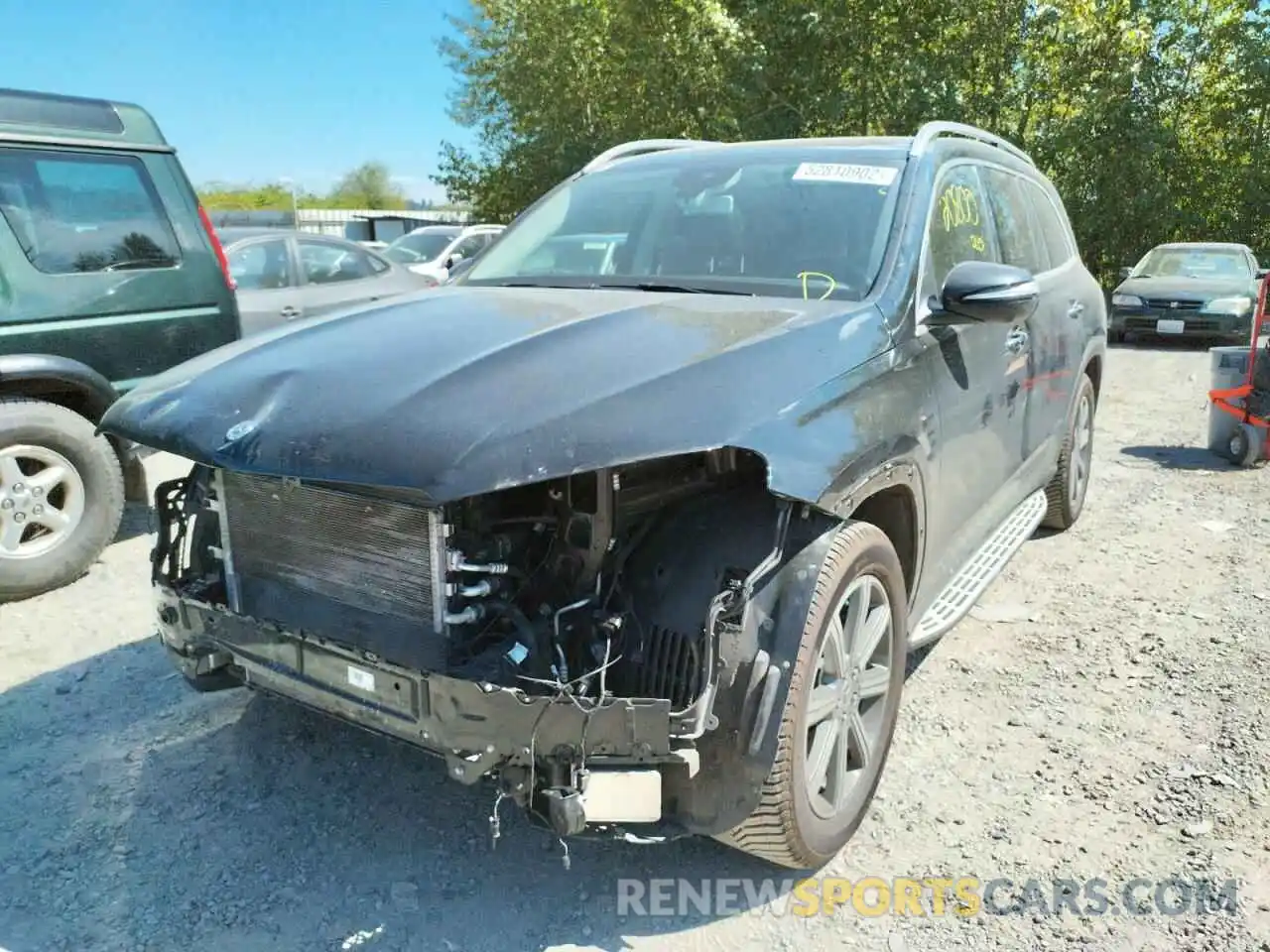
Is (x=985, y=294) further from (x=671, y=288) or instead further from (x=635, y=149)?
(x=635, y=149)

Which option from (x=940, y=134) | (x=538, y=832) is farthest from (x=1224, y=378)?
(x=538, y=832)

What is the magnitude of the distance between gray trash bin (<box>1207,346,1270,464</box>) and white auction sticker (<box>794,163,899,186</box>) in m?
4.76

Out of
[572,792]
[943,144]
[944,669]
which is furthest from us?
[944,669]

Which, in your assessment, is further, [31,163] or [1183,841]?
[31,163]

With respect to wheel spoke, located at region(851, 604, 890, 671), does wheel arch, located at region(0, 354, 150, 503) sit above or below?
above

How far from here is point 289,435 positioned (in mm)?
2314

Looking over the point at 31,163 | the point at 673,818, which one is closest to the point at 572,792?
the point at 673,818

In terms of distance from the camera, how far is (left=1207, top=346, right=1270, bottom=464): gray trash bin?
23.4ft

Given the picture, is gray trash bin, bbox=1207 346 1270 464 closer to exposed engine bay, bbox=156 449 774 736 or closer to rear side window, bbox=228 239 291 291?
exposed engine bay, bbox=156 449 774 736

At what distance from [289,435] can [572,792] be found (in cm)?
100

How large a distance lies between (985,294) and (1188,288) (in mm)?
12779

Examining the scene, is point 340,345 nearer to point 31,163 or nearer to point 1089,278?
point 31,163

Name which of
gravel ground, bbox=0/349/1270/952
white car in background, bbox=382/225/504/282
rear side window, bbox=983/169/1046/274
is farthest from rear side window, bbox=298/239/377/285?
white car in background, bbox=382/225/504/282

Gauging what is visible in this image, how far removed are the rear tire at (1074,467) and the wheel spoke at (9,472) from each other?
16.0ft
